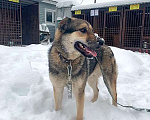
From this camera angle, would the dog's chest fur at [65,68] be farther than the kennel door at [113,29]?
No

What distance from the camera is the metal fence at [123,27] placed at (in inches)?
297

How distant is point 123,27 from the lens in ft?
24.8

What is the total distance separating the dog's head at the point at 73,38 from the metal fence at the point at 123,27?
6309mm

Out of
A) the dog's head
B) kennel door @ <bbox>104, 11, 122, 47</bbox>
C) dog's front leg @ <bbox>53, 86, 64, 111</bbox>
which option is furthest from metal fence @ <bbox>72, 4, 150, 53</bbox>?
dog's front leg @ <bbox>53, 86, 64, 111</bbox>

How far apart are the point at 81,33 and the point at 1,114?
63.2 inches

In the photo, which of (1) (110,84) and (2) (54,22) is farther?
(2) (54,22)

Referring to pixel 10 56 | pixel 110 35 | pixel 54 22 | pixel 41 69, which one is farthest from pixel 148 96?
pixel 54 22

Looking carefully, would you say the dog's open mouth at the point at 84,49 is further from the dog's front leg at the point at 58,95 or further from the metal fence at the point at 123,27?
the metal fence at the point at 123,27

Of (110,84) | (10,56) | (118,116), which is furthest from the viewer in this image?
(10,56)

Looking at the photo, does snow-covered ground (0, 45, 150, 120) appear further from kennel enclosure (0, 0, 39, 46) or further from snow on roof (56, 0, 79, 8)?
snow on roof (56, 0, 79, 8)

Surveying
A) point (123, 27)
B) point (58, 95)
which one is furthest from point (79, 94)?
point (123, 27)

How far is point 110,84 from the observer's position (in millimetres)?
2494

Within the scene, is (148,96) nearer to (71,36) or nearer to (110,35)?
(71,36)

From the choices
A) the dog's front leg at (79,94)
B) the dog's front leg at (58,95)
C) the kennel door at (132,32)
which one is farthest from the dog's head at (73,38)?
the kennel door at (132,32)
